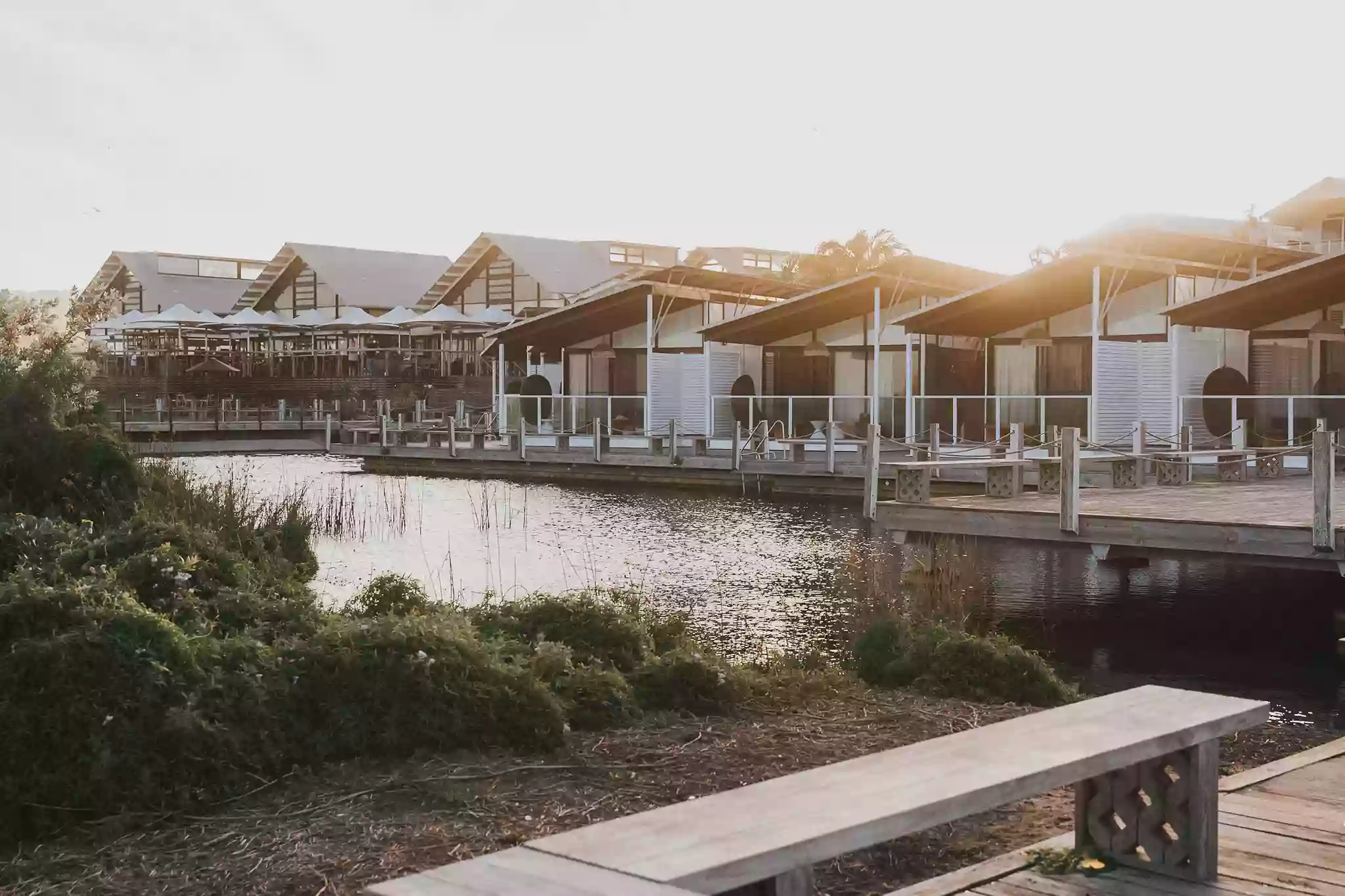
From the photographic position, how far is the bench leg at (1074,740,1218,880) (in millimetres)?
4352

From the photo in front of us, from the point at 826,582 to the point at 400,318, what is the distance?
103 ft

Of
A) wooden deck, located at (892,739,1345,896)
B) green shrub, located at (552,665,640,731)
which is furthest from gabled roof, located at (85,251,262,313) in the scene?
wooden deck, located at (892,739,1345,896)

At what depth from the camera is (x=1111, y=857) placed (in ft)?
14.9

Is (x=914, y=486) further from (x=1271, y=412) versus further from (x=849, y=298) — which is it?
(x=849, y=298)

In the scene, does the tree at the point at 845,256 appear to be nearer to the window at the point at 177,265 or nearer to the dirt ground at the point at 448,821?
the window at the point at 177,265

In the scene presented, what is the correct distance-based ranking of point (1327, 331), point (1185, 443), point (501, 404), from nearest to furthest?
point (1185, 443) → point (1327, 331) → point (501, 404)

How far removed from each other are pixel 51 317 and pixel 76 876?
608 inches

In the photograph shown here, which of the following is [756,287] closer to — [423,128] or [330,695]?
[423,128]

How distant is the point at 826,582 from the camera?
14703mm

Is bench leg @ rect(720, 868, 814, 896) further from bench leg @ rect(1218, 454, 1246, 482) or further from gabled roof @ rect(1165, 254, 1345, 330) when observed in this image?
gabled roof @ rect(1165, 254, 1345, 330)

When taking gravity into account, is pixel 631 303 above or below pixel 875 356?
above

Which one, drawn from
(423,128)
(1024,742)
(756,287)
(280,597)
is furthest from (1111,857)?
(756,287)

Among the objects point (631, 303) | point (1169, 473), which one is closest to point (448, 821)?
point (1169, 473)

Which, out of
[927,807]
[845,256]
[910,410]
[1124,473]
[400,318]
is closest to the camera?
[927,807]
